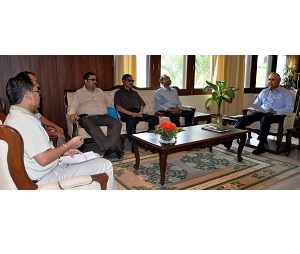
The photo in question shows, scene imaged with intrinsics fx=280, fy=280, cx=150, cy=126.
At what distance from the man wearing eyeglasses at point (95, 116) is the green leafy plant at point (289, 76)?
5959 mm

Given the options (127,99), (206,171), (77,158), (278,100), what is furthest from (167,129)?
(278,100)

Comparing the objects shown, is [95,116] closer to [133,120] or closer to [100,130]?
[100,130]

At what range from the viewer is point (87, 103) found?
4.19 meters

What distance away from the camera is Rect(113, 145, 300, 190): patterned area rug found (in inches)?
118

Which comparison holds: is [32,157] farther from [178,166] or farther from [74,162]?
[178,166]

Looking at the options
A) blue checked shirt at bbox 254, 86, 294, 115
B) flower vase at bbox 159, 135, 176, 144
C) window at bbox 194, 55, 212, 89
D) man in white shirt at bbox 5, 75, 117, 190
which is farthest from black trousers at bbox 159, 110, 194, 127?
man in white shirt at bbox 5, 75, 117, 190

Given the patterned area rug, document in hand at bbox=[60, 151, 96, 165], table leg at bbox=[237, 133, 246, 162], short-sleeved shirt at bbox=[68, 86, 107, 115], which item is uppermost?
short-sleeved shirt at bbox=[68, 86, 107, 115]

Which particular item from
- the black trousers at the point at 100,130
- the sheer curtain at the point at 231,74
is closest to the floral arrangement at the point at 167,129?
the black trousers at the point at 100,130

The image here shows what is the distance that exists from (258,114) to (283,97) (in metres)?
0.47

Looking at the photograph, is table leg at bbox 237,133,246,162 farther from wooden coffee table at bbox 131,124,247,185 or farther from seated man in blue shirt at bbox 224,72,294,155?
seated man in blue shirt at bbox 224,72,294,155

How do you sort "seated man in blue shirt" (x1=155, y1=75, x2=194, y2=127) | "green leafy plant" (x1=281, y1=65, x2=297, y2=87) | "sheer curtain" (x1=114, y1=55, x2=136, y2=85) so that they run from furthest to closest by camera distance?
1. "green leafy plant" (x1=281, y1=65, x2=297, y2=87)
2. "sheer curtain" (x1=114, y1=55, x2=136, y2=85)
3. "seated man in blue shirt" (x1=155, y1=75, x2=194, y2=127)

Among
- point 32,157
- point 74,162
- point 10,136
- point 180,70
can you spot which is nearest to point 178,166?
point 74,162

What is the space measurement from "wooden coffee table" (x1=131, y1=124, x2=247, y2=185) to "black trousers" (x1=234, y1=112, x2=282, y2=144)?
64 cm

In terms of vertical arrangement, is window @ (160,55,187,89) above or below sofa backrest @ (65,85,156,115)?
above
